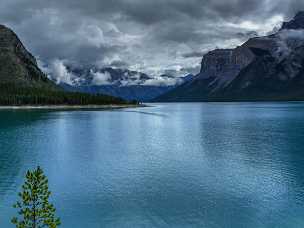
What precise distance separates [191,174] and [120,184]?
14.1 metres

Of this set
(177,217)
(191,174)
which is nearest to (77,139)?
(191,174)

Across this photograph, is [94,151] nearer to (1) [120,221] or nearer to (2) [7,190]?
(2) [7,190]

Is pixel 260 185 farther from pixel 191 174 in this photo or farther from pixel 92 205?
pixel 92 205

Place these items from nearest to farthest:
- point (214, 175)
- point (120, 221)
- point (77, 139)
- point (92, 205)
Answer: point (120, 221) → point (92, 205) → point (214, 175) → point (77, 139)

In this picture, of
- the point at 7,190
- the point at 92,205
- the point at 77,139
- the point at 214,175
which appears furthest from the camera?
the point at 77,139

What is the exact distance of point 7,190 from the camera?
52500 mm

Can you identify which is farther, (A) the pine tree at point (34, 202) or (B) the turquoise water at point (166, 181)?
(B) the turquoise water at point (166, 181)

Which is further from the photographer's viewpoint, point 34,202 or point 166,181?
point 166,181

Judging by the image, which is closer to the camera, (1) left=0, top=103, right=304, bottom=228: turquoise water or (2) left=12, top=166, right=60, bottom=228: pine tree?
(2) left=12, top=166, right=60, bottom=228: pine tree

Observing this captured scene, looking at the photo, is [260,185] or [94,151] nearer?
[260,185]

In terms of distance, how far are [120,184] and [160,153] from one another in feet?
107

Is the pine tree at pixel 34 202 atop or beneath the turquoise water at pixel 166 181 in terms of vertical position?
atop

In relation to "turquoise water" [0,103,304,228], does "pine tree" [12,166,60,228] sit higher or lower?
higher

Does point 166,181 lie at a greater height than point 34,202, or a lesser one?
lesser
